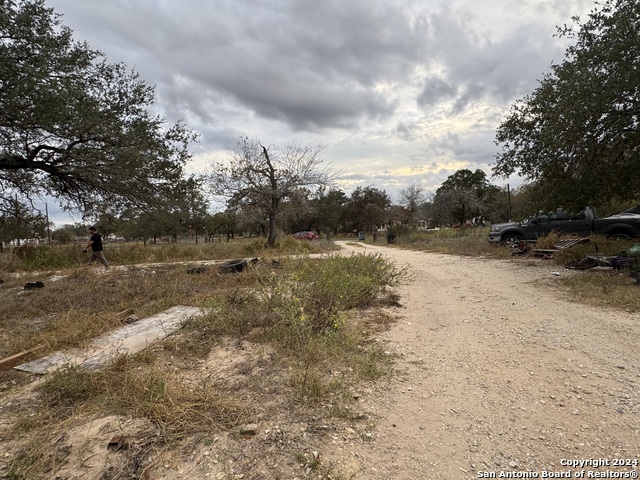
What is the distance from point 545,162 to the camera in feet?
31.5

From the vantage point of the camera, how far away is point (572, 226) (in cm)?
1249

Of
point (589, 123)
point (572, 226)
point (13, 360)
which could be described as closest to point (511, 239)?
point (572, 226)

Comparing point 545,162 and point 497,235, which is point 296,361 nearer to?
point 545,162

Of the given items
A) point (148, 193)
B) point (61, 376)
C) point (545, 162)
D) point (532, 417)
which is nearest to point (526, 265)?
point (545, 162)

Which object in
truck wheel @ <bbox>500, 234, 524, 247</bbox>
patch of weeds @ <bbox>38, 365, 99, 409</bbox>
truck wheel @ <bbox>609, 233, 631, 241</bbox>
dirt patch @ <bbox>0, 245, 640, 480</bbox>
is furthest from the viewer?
truck wheel @ <bbox>500, 234, 524, 247</bbox>

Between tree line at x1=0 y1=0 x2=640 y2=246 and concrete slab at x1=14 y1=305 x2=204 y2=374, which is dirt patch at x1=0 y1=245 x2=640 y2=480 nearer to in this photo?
concrete slab at x1=14 y1=305 x2=204 y2=374

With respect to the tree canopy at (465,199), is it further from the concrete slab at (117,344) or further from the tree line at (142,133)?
the concrete slab at (117,344)

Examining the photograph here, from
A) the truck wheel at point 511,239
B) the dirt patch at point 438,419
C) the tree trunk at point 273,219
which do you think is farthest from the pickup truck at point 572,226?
the tree trunk at point 273,219

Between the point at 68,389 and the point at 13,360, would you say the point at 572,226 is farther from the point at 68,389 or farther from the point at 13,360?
the point at 13,360

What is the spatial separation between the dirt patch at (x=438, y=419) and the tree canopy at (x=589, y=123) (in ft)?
19.0

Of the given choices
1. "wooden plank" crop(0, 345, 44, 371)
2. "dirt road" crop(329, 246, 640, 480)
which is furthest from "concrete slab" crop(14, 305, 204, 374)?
"dirt road" crop(329, 246, 640, 480)

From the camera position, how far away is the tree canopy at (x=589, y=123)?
7082 mm

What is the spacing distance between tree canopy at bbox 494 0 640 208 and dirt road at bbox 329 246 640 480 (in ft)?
17.8

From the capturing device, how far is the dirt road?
187 centimetres
